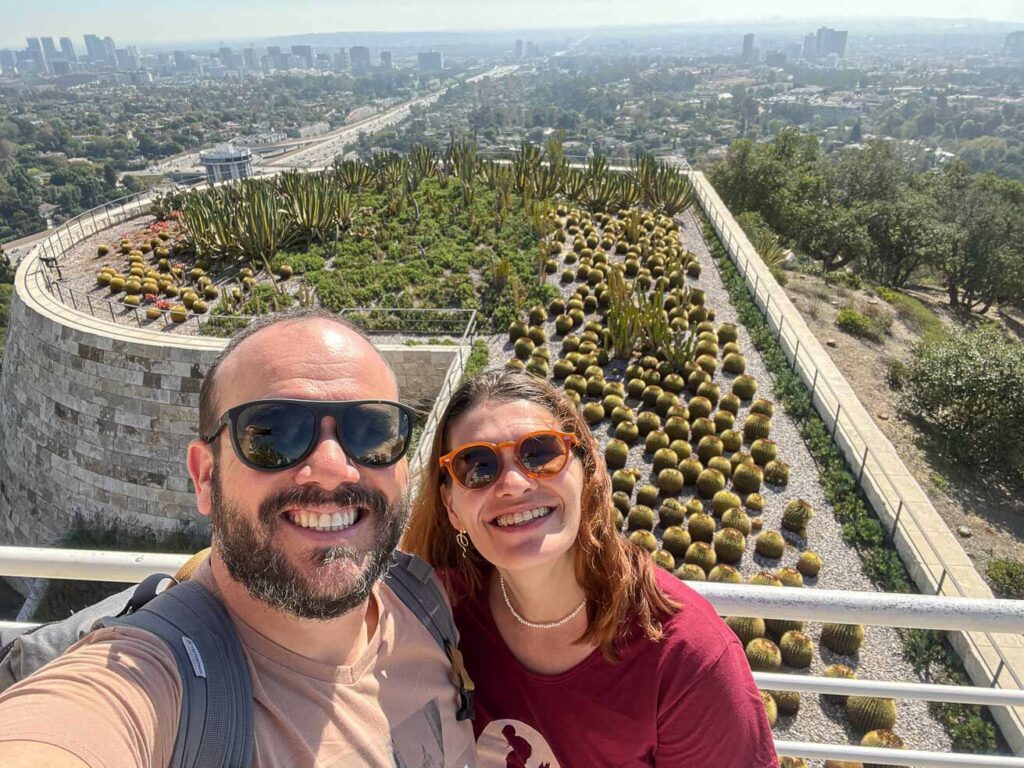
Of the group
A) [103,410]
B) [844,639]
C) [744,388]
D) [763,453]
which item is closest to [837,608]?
[844,639]

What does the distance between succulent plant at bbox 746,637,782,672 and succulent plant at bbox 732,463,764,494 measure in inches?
104

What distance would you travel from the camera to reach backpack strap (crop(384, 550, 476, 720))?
5.60 ft

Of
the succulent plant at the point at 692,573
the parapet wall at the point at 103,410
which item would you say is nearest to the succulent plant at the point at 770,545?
the succulent plant at the point at 692,573

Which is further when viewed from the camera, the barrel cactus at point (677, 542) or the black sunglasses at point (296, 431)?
the barrel cactus at point (677, 542)

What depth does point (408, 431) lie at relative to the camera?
5.83ft

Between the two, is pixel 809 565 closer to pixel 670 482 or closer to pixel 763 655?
pixel 763 655

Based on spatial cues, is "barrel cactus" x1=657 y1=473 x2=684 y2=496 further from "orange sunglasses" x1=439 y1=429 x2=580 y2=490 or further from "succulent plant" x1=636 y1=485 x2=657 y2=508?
"orange sunglasses" x1=439 y1=429 x2=580 y2=490

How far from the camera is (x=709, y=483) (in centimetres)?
873

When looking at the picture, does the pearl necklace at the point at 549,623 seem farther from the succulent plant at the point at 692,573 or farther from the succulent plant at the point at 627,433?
the succulent plant at the point at 627,433

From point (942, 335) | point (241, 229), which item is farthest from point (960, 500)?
point (241, 229)

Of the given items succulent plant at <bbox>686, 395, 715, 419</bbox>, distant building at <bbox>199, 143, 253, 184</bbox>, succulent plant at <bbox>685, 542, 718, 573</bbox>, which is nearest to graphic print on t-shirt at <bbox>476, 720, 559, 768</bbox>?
succulent plant at <bbox>685, 542, 718, 573</bbox>

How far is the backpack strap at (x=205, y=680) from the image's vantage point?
1.24m

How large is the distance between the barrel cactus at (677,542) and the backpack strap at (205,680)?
7.05 m

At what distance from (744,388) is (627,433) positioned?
7.28 ft
